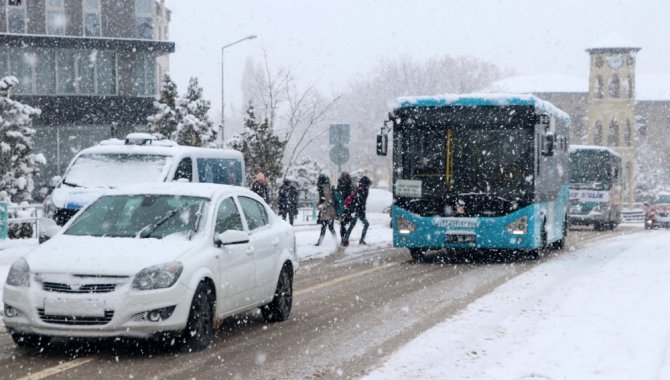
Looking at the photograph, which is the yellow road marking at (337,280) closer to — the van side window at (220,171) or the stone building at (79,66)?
the van side window at (220,171)

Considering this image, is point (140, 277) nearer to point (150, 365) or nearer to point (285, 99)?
point (150, 365)

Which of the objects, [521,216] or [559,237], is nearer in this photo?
[521,216]

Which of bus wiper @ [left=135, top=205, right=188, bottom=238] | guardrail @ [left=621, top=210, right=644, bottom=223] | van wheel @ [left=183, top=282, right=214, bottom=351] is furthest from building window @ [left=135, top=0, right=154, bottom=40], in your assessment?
van wheel @ [left=183, top=282, right=214, bottom=351]

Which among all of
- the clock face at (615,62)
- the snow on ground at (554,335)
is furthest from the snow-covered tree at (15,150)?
the clock face at (615,62)

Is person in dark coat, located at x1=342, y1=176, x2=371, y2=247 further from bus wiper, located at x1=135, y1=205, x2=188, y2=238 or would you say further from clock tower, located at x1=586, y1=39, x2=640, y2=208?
clock tower, located at x1=586, y1=39, x2=640, y2=208

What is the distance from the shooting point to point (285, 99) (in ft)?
159

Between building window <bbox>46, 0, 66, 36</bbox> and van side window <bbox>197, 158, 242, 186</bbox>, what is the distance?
A: 110 feet

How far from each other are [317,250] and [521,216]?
5.27 metres

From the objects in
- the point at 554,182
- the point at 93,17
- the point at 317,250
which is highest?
the point at 93,17

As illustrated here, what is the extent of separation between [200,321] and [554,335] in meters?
3.28

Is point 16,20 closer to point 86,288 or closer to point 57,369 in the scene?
point 86,288

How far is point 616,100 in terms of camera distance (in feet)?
346

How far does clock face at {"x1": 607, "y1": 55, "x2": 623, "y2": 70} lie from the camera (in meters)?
104

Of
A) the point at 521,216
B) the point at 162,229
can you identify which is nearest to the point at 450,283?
the point at 521,216
